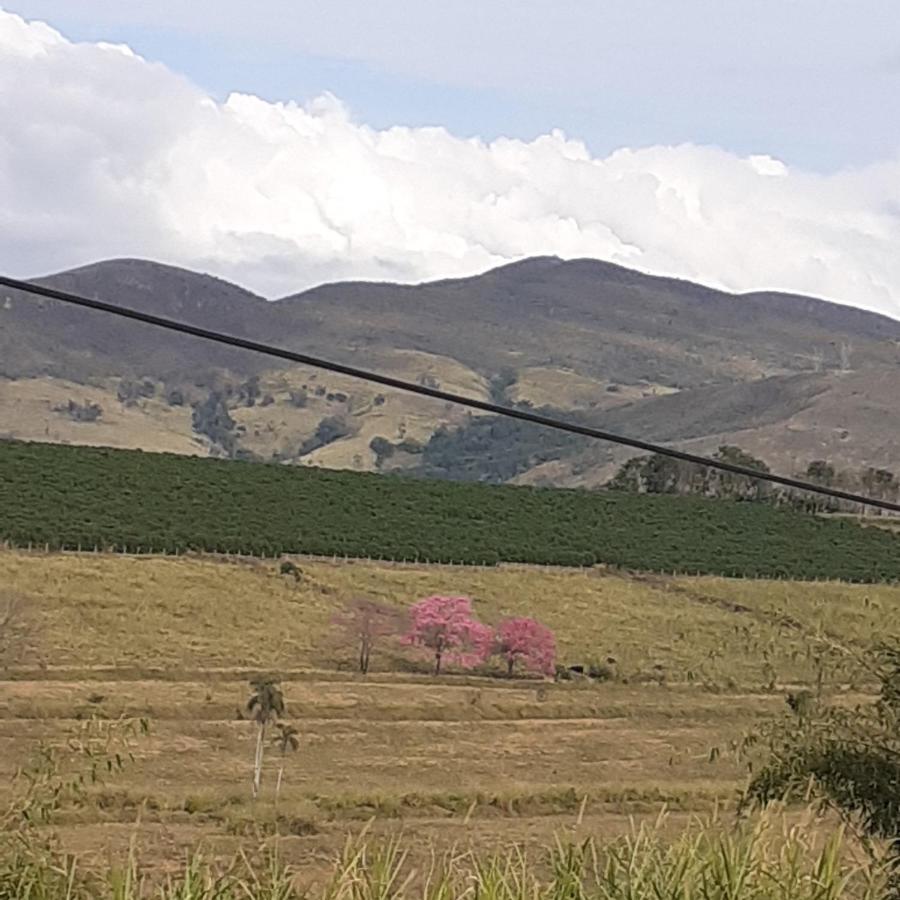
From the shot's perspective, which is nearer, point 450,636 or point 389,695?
point 389,695

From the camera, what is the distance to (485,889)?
19.6 feet

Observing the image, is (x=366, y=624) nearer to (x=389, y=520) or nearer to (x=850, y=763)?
(x=389, y=520)

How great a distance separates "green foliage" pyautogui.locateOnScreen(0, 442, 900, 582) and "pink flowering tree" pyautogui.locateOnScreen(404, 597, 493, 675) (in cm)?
1189

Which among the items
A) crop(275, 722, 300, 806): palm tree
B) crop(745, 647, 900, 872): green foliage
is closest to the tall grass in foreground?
crop(745, 647, 900, 872): green foliage

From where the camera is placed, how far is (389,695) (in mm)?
37844

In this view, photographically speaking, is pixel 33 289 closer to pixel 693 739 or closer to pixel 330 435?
pixel 693 739

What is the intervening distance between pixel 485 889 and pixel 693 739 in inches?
1185

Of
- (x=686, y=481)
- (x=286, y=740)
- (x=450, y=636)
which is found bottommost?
(x=286, y=740)

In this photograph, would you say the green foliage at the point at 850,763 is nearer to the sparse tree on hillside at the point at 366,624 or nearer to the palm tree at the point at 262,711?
the palm tree at the point at 262,711

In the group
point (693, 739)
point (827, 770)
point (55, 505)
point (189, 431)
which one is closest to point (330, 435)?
point (189, 431)

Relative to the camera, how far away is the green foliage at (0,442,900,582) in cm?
5503

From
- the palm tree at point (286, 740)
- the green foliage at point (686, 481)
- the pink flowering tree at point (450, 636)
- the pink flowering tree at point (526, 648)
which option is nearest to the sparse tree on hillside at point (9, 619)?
the palm tree at point (286, 740)

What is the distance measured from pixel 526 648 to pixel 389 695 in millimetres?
6464

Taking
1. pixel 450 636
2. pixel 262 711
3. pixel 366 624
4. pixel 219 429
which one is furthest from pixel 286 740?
pixel 219 429
